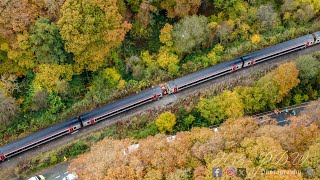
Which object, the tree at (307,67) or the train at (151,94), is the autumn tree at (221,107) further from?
the tree at (307,67)

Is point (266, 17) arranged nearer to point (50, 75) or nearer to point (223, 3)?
point (223, 3)

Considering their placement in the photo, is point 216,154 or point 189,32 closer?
point 216,154

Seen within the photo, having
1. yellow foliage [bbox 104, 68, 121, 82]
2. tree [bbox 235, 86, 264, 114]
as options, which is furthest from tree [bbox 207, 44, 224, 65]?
yellow foliage [bbox 104, 68, 121, 82]

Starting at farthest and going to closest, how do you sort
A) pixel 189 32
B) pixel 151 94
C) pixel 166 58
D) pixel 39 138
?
1. pixel 166 58
2. pixel 189 32
3. pixel 151 94
4. pixel 39 138

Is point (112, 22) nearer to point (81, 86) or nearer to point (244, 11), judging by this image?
point (81, 86)

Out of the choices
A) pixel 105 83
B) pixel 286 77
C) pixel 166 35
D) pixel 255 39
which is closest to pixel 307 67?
pixel 286 77

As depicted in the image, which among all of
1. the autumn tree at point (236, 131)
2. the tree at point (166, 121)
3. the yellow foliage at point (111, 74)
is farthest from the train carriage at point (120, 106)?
the autumn tree at point (236, 131)
